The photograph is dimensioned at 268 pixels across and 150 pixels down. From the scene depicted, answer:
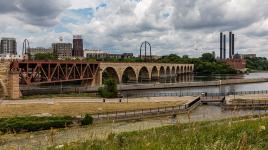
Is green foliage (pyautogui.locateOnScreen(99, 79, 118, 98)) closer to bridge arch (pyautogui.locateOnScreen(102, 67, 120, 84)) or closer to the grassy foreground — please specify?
bridge arch (pyautogui.locateOnScreen(102, 67, 120, 84))

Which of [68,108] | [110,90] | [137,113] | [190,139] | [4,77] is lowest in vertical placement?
[137,113]

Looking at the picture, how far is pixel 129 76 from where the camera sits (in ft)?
584

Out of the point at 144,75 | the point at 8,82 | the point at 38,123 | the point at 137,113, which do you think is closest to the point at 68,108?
the point at 137,113

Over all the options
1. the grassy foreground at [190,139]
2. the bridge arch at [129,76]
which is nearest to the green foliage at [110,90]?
the bridge arch at [129,76]

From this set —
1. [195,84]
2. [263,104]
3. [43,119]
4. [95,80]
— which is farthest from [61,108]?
[195,84]

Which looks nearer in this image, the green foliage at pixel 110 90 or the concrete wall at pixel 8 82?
the concrete wall at pixel 8 82

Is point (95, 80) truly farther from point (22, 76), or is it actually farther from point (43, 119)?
point (43, 119)

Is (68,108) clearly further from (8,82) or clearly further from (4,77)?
(4,77)

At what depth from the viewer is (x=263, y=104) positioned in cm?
7069

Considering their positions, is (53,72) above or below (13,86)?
above

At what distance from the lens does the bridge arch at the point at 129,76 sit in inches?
6683

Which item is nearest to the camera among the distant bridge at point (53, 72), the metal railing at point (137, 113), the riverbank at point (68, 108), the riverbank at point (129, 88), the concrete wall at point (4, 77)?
the metal railing at point (137, 113)

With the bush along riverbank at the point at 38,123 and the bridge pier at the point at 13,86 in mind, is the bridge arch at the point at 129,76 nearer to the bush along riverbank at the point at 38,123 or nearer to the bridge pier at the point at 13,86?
the bridge pier at the point at 13,86

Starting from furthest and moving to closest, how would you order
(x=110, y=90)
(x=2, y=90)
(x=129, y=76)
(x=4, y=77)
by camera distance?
(x=129, y=76), (x=110, y=90), (x=4, y=77), (x=2, y=90)
